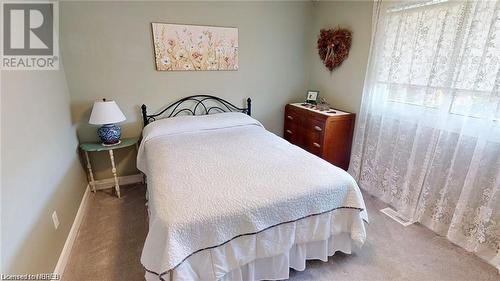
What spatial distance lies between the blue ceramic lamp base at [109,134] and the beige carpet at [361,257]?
785 millimetres

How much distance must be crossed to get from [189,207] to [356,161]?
2.22 m

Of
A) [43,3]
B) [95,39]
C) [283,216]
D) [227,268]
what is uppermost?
[43,3]

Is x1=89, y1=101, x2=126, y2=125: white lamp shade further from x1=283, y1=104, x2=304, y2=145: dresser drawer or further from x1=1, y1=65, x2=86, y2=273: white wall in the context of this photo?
x1=283, y1=104, x2=304, y2=145: dresser drawer

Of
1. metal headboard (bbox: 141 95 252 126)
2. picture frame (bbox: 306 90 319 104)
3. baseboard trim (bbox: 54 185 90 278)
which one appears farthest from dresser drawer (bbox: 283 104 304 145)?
baseboard trim (bbox: 54 185 90 278)

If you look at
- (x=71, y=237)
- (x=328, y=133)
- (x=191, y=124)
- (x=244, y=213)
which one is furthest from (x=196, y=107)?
(x=244, y=213)

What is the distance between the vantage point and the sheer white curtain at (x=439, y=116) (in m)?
1.73

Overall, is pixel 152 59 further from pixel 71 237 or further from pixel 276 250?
pixel 276 250

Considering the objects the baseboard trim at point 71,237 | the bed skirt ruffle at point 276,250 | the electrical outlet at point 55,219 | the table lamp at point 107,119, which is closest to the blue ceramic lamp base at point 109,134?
the table lamp at point 107,119

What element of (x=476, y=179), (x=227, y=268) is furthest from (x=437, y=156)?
(x=227, y=268)

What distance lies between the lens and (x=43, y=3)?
206 centimetres

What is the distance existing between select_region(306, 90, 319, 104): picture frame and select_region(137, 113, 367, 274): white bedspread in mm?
1318

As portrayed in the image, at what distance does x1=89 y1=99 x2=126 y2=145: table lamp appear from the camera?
245cm

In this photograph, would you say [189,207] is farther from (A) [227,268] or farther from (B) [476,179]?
(B) [476,179]

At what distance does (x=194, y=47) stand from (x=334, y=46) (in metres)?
1.72
